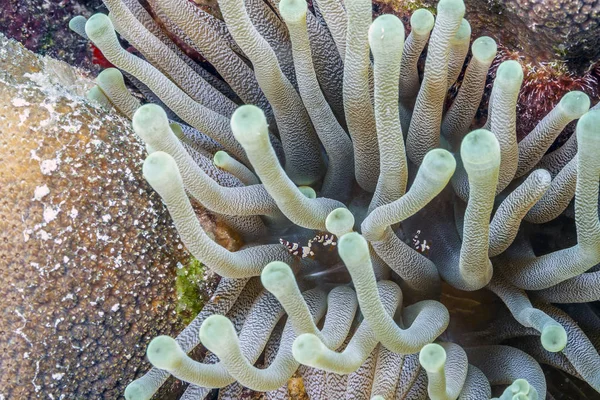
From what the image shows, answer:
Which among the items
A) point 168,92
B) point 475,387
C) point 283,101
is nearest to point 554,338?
point 475,387

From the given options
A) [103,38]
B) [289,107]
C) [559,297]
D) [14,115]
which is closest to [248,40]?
[289,107]

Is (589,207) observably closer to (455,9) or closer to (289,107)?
(455,9)

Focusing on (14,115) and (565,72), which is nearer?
(14,115)

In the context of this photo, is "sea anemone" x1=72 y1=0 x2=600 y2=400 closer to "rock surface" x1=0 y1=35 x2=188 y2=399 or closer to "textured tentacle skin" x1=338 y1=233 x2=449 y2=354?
"textured tentacle skin" x1=338 y1=233 x2=449 y2=354

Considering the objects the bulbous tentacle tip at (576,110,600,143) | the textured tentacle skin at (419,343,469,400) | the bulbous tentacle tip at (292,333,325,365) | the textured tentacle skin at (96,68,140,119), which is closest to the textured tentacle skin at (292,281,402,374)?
the bulbous tentacle tip at (292,333,325,365)

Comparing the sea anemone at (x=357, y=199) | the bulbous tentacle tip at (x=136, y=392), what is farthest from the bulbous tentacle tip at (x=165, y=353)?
the bulbous tentacle tip at (x=136, y=392)

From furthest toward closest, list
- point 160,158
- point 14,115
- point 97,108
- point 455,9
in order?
point 97,108, point 14,115, point 455,9, point 160,158

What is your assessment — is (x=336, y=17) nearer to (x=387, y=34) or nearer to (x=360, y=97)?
(x=360, y=97)

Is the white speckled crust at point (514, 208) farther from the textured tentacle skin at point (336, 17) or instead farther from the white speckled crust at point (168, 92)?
the white speckled crust at point (168, 92)
